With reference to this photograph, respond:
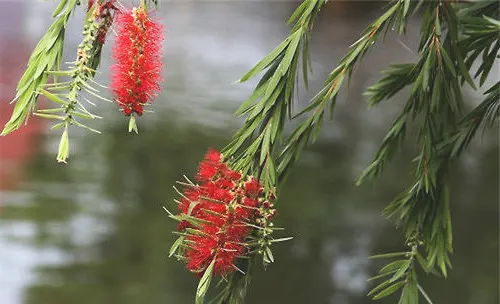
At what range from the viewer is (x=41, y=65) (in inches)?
34.4

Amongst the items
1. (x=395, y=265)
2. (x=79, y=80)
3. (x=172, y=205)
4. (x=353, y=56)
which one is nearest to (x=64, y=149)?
(x=79, y=80)

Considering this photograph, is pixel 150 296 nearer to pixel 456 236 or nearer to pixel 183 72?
pixel 456 236

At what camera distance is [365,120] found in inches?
227

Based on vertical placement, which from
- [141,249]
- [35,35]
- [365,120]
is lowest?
[141,249]

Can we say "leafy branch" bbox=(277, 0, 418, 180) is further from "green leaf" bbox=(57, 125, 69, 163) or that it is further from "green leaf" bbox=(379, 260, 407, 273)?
"green leaf" bbox=(57, 125, 69, 163)

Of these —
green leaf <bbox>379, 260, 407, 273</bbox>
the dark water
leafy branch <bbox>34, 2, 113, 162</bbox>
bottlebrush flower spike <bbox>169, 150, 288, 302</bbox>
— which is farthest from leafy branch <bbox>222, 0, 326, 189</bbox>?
the dark water

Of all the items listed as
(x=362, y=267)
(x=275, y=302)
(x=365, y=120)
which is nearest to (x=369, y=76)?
(x=365, y=120)

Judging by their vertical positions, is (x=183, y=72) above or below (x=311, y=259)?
above

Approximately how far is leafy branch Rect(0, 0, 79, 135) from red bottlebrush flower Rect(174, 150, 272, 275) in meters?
0.21

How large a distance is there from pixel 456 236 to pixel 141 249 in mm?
1518

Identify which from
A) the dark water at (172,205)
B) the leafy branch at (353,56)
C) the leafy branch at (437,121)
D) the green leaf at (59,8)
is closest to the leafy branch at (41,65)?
the green leaf at (59,8)

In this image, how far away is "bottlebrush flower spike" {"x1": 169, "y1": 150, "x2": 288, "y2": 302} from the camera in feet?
2.82

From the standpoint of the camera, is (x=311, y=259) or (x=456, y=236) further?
(x=456, y=236)

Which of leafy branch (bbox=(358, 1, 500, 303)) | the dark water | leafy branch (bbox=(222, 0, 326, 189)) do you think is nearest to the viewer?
leafy branch (bbox=(222, 0, 326, 189))
